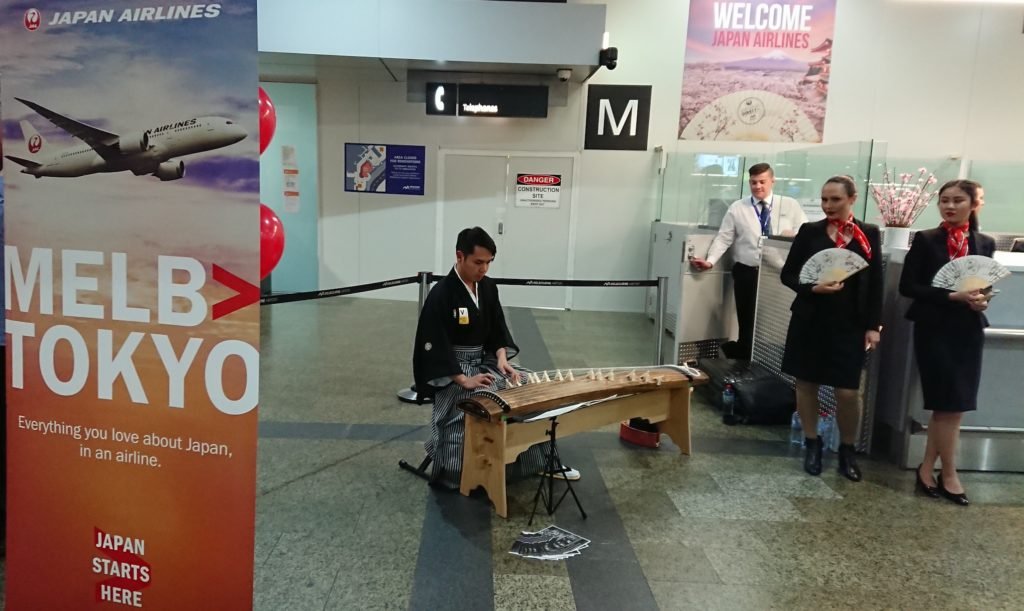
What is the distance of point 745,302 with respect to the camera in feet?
17.3

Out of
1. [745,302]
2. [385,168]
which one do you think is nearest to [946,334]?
[745,302]

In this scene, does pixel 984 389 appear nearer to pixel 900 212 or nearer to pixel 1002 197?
pixel 900 212

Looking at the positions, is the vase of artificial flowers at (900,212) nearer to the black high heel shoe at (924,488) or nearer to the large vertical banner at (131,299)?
the black high heel shoe at (924,488)

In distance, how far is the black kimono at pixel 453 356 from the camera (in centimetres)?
307

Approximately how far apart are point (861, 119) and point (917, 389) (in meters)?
5.92

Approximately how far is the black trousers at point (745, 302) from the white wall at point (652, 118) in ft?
11.1

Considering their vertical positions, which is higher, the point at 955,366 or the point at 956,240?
the point at 956,240

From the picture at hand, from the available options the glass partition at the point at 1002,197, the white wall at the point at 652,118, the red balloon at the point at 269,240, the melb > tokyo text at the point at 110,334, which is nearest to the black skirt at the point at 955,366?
the melb > tokyo text at the point at 110,334

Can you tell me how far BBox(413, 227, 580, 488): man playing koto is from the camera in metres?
3.06

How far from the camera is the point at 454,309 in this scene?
3.16 meters

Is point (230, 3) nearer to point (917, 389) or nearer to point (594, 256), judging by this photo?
point (917, 389)

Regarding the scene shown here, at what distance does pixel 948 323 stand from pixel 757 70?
5975mm

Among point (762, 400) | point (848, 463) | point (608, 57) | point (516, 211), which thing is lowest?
point (848, 463)

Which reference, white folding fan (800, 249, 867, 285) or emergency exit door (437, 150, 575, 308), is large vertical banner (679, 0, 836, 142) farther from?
white folding fan (800, 249, 867, 285)
